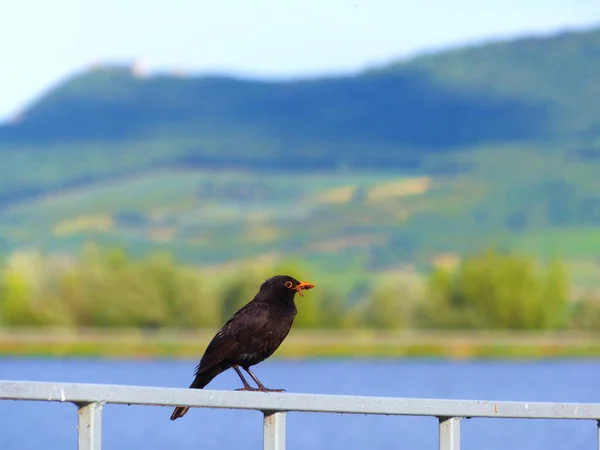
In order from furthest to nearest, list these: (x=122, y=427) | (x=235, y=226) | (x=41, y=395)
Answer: (x=235, y=226) → (x=122, y=427) → (x=41, y=395)

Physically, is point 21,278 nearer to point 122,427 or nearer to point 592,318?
point 592,318

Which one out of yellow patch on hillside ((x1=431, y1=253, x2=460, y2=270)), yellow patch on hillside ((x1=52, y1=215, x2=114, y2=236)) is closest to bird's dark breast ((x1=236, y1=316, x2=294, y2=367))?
yellow patch on hillside ((x1=431, y1=253, x2=460, y2=270))

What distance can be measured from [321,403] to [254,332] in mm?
2902

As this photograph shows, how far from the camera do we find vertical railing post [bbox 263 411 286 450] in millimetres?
5498

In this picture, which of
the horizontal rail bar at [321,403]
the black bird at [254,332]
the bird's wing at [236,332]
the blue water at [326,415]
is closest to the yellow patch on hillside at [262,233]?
the blue water at [326,415]

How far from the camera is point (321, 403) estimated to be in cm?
554

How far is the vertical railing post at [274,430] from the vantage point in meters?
5.50

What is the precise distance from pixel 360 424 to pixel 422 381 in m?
Result: 16.4

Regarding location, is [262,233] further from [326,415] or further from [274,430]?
[274,430]

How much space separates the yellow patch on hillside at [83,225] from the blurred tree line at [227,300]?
289 ft

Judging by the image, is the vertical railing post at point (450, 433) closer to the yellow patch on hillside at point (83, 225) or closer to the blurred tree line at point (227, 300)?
the blurred tree line at point (227, 300)

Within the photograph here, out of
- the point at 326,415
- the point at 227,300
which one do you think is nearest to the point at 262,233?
the point at 227,300

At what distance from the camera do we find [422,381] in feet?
197

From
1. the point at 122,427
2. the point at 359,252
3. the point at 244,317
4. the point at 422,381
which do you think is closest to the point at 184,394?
the point at 244,317
